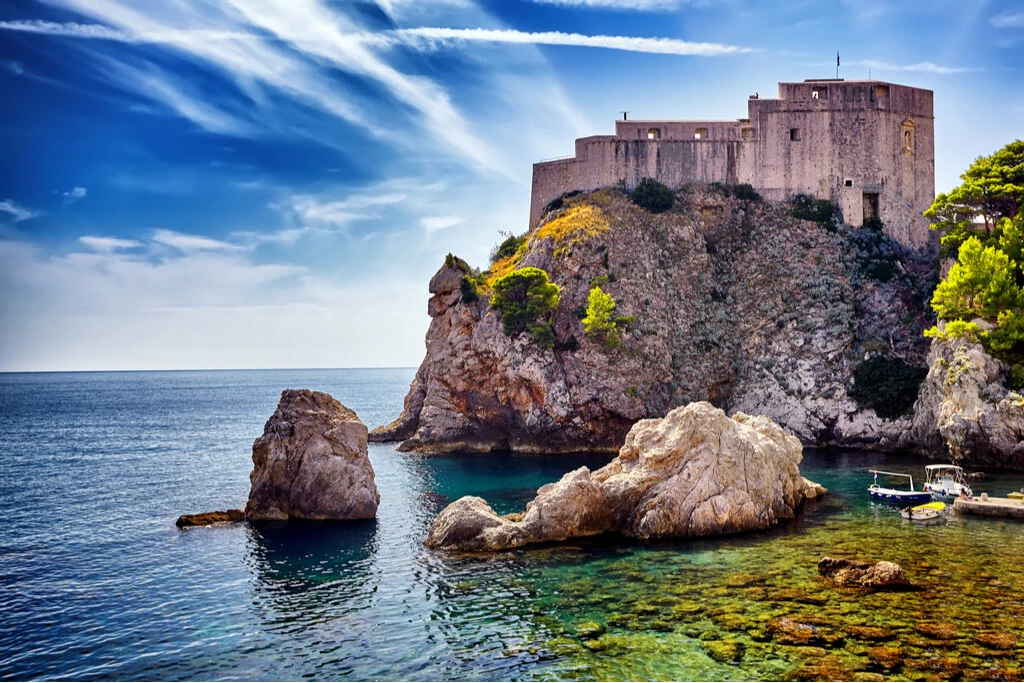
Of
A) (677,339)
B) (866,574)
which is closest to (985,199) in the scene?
(677,339)

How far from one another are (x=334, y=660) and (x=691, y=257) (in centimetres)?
5293

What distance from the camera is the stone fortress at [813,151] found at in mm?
67750

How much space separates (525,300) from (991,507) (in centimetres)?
3548

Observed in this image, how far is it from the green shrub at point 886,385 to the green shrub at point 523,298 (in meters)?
23.3

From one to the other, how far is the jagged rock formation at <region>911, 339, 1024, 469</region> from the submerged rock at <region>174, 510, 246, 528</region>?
40124mm

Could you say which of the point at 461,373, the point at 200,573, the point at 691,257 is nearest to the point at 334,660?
the point at 200,573

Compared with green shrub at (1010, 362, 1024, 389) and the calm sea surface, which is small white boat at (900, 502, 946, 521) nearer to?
the calm sea surface

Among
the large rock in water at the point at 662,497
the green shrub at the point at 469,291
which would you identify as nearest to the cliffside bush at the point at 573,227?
the green shrub at the point at 469,291

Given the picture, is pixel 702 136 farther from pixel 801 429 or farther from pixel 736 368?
pixel 801 429

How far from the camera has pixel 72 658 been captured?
2038 cm

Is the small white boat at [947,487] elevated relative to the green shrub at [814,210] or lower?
lower

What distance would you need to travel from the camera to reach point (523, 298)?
6119 cm

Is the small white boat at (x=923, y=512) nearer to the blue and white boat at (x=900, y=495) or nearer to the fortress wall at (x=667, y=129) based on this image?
the blue and white boat at (x=900, y=495)

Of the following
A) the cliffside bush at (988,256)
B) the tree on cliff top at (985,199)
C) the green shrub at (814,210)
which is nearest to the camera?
the cliffside bush at (988,256)
